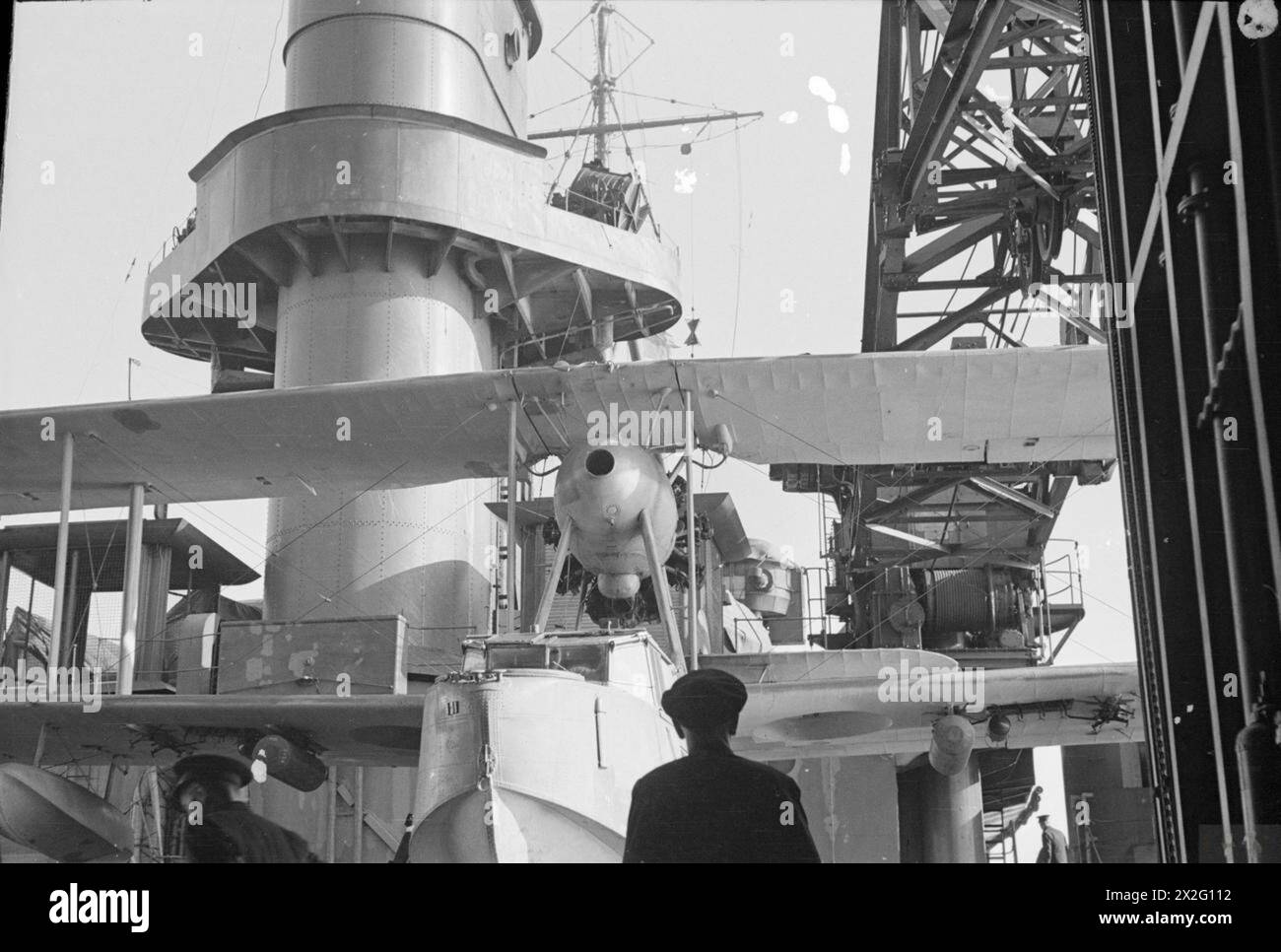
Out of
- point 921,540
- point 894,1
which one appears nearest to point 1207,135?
point 894,1

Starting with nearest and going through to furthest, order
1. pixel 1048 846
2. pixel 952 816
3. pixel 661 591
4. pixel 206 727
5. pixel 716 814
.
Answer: pixel 716 814
pixel 661 591
pixel 1048 846
pixel 206 727
pixel 952 816

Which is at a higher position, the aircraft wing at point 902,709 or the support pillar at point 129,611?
the support pillar at point 129,611

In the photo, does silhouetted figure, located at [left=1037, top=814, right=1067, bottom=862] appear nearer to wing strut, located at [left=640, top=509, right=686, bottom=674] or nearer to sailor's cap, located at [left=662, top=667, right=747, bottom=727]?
wing strut, located at [left=640, top=509, right=686, bottom=674]

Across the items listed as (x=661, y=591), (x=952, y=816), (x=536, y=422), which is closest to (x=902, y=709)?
(x=661, y=591)

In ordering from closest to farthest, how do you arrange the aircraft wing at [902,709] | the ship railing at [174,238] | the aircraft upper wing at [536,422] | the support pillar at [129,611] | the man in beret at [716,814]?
the man in beret at [716,814], the aircraft wing at [902,709], the aircraft upper wing at [536,422], the support pillar at [129,611], the ship railing at [174,238]

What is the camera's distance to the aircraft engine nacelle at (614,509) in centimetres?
1017

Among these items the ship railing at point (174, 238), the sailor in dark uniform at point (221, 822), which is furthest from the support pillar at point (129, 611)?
the ship railing at point (174, 238)

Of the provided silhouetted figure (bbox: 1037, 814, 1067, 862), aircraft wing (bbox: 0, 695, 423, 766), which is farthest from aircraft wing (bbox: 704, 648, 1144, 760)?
aircraft wing (bbox: 0, 695, 423, 766)

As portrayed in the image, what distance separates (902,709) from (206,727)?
18.1ft

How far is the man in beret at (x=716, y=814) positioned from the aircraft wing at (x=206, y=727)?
6261 mm

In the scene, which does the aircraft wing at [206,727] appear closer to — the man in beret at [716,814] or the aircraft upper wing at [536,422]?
the aircraft upper wing at [536,422]

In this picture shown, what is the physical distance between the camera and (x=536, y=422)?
41.0ft

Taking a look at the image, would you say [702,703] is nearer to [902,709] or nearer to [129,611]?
[902,709]
